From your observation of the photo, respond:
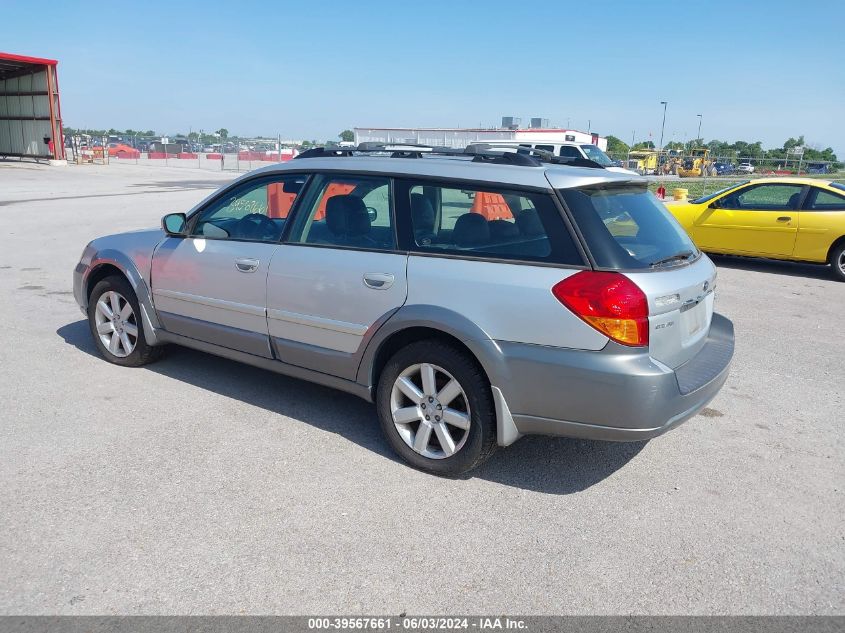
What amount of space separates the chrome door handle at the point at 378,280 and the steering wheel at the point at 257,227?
35.9 inches

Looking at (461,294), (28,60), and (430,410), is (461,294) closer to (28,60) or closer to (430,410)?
(430,410)

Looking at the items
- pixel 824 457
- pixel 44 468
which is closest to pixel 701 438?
pixel 824 457

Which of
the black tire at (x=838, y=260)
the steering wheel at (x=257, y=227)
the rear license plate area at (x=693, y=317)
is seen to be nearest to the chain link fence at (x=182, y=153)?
the black tire at (x=838, y=260)

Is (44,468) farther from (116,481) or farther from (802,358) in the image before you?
(802,358)

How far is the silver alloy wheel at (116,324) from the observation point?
5430 mm

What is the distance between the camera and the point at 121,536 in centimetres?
323

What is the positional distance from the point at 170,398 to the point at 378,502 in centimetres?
207

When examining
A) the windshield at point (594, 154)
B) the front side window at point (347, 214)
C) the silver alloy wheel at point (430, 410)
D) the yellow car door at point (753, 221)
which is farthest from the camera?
the windshield at point (594, 154)

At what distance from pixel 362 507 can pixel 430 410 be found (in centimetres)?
65

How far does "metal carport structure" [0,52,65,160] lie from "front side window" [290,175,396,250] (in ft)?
118

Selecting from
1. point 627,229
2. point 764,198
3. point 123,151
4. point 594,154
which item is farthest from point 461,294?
point 123,151

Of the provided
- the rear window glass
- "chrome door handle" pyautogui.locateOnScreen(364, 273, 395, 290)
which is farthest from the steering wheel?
the rear window glass

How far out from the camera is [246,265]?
15.0 feet

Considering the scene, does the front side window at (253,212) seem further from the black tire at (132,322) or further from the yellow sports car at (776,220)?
the yellow sports car at (776,220)
